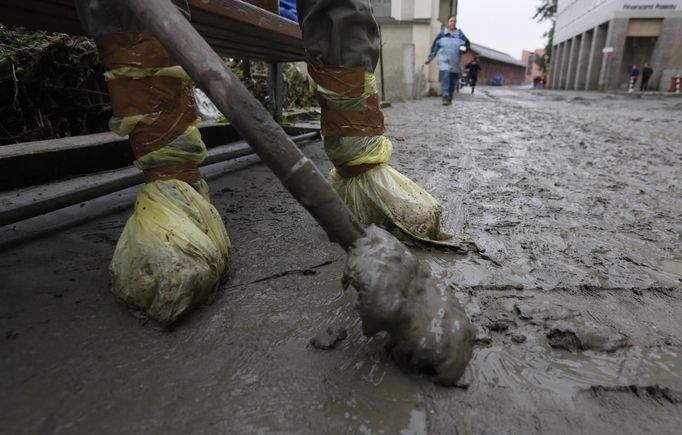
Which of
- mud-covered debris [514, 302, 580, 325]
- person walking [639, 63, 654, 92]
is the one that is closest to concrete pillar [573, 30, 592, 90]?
person walking [639, 63, 654, 92]

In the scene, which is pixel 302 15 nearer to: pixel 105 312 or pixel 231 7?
pixel 231 7

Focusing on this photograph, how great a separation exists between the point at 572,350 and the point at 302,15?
1241mm

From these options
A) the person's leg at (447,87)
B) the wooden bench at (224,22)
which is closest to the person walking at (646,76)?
the person's leg at (447,87)

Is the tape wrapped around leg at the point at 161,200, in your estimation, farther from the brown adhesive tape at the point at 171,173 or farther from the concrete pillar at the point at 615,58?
the concrete pillar at the point at 615,58

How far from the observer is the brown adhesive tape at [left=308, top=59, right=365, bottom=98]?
1309 mm

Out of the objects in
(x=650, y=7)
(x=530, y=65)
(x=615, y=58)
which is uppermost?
(x=650, y=7)

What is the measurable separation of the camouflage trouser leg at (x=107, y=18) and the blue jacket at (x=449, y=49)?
29.4 ft

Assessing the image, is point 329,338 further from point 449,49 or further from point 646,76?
point 646,76

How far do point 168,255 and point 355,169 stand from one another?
2.22 ft

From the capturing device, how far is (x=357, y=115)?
1.35 metres

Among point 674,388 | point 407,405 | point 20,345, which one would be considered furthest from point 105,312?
point 674,388

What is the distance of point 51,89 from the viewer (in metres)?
2.41

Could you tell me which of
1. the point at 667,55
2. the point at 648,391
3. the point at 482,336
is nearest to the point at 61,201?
the point at 482,336

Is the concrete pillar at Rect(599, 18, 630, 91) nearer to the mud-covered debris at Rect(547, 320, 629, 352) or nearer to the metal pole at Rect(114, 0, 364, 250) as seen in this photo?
the mud-covered debris at Rect(547, 320, 629, 352)
